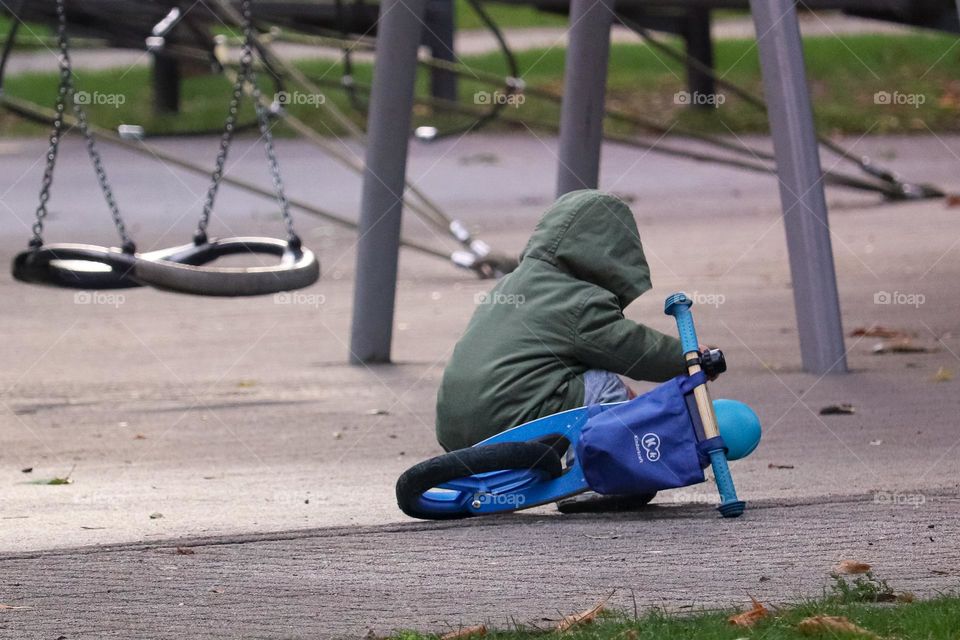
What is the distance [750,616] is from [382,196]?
5277 mm

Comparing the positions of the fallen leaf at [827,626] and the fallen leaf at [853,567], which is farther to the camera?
the fallen leaf at [853,567]

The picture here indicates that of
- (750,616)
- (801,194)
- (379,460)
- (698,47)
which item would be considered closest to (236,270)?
(379,460)

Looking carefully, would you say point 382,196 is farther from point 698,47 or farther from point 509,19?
point 509,19

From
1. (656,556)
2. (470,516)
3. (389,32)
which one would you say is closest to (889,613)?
(656,556)

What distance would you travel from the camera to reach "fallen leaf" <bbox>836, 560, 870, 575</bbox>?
3.98 meters

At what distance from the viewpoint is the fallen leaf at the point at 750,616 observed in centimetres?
351

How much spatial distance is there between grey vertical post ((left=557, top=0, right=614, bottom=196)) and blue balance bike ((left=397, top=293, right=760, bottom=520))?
4041 mm

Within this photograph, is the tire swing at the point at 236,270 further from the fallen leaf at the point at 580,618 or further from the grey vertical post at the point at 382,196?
the fallen leaf at the point at 580,618

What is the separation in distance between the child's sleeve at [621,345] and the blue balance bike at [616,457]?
4.0 inches

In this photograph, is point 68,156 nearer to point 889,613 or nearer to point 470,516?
point 470,516

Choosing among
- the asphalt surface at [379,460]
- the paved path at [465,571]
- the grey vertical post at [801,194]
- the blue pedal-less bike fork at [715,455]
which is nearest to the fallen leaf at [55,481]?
the asphalt surface at [379,460]

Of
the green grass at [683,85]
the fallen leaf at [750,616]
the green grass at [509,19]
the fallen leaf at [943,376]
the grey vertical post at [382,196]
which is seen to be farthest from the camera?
the green grass at [509,19]

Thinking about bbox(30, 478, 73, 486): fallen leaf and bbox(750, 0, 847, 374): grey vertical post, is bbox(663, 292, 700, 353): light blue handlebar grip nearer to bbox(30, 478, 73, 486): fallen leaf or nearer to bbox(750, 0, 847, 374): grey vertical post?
bbox(30, 478, 73, 486): fallen leaf

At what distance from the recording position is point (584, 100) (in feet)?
28.9
